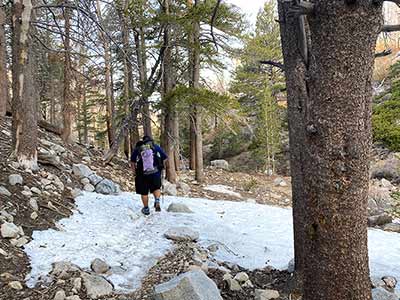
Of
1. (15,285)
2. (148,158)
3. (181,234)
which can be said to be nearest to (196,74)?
(148,158)

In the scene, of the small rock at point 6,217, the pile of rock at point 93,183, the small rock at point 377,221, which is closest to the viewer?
the small rock at point 6,217

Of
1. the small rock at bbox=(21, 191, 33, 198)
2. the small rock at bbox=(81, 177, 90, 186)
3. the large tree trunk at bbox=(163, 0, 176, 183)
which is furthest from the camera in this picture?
the large tree trunk at bbox=(163, 0, 176, 183)

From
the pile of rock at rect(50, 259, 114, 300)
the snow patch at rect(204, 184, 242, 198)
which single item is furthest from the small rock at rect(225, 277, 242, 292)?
the snow patch at rect(204, 184, 242, 198)

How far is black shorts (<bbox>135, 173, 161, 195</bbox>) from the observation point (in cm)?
700

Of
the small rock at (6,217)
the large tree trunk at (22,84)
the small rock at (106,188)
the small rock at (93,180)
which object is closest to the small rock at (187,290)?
the small rock at (6,217)

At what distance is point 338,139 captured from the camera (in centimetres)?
237

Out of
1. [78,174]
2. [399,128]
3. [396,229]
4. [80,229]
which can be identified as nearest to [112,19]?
[78,174]

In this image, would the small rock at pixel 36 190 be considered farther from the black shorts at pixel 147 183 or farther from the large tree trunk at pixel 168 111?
the large tree trunk at pixel 168 111

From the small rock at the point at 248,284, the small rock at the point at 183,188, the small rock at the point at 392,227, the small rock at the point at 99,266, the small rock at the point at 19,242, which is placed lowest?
the small rock at the point at 392,227

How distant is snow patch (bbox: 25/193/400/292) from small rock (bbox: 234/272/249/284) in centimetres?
49

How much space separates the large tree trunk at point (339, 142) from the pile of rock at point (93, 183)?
657cm

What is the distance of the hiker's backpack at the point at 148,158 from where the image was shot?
6.96 m

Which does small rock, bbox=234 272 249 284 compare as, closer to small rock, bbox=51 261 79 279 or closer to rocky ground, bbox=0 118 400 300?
rocky ground, bbox=0 118 400 300

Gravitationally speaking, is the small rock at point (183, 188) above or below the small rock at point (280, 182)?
above
